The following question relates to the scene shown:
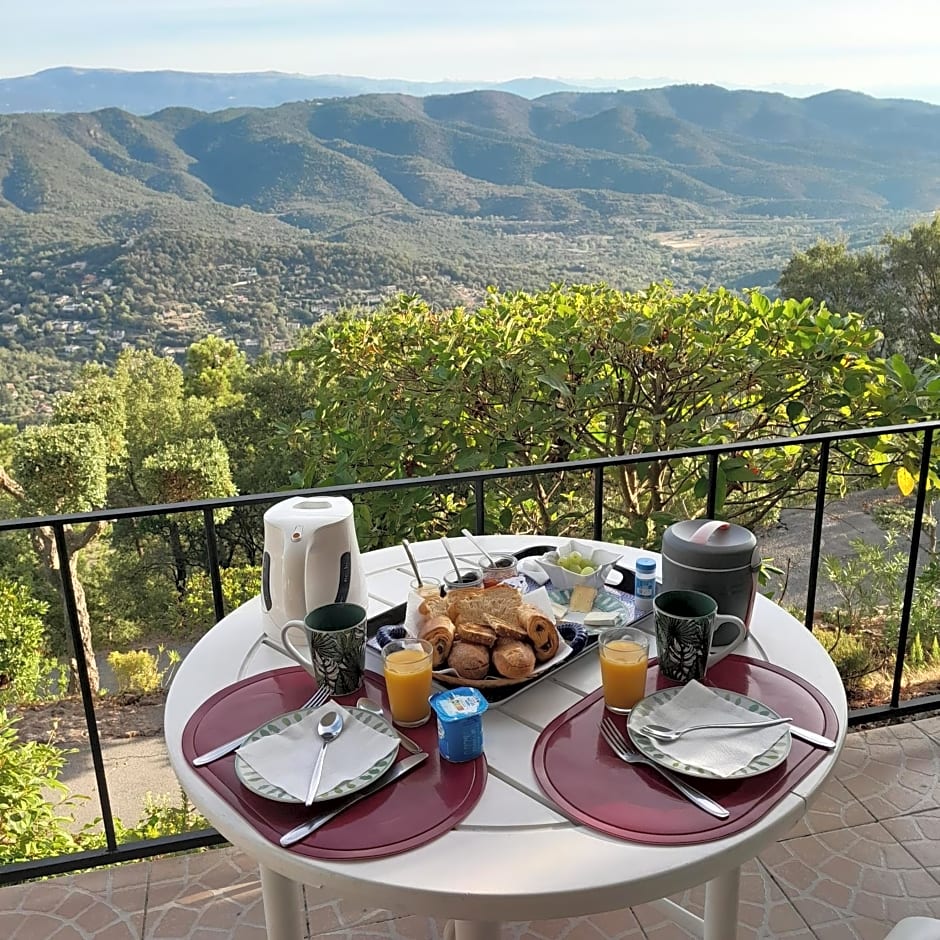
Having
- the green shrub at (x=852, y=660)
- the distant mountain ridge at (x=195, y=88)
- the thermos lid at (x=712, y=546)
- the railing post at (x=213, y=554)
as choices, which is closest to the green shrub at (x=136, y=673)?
the green shrub at (x=852, y=660)

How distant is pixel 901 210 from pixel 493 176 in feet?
26.6

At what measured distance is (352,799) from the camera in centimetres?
86

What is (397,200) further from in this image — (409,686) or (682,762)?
(682,762)

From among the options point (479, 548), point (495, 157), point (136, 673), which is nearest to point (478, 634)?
point (479, 548)

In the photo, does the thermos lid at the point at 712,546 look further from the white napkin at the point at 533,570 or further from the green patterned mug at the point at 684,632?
the white napkin at the point at 533,570

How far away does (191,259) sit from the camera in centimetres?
1540

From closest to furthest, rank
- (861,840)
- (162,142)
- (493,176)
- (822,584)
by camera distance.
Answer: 1. (861,840)
2. (822,584)
3. (493,176)
4. (162,142)

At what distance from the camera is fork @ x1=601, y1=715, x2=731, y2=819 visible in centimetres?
85

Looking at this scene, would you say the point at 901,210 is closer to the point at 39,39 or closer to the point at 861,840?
the point at 861,840

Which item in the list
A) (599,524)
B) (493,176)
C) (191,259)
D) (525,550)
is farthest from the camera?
(493,176)

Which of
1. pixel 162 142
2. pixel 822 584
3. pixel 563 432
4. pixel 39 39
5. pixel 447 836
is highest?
pixel 39 39

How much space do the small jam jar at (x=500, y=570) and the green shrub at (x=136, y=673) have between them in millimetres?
7977

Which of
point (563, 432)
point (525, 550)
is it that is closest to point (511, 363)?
point (563, 432)

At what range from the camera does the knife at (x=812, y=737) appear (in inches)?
37.1
